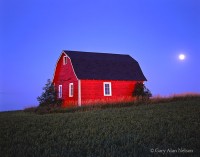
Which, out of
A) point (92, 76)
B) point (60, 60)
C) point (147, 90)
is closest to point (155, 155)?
point (92, 76)

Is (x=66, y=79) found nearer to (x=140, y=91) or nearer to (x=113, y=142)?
Answer: (x=140, y=91)

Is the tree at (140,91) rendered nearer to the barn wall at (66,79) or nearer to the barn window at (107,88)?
the barn window at (107,88)

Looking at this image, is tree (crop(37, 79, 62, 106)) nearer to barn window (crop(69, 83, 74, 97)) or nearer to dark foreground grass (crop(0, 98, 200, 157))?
barn window (crop(69, 83, 74, 97))

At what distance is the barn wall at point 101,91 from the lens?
A: 99.4ft

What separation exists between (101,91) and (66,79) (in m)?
4.82

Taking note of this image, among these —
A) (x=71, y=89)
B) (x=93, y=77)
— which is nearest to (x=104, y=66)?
(x=93, y=77)

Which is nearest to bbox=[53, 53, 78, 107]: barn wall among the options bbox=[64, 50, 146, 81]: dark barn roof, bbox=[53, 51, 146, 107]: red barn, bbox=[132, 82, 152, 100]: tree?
bbox=[53, 51, 146, 107]: red barn

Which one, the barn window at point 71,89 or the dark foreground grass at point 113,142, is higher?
the barn window at point 71,89

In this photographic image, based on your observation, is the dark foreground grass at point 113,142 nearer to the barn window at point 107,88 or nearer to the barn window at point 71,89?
the barn window at point 107,88

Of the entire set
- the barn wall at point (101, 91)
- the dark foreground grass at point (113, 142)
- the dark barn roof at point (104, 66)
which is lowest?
the dark foreground grass at point (113, 142)

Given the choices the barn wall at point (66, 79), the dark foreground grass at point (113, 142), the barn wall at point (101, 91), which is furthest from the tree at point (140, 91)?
the dark foreground grass at point (113, 142)

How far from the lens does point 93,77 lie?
30.8 m

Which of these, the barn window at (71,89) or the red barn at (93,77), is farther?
the barn window at (71,89)

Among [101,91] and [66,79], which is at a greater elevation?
[66,79]
